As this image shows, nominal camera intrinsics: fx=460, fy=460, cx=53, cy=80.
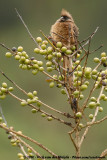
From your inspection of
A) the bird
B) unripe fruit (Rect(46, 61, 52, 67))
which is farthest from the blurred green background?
unripe fruit (Rect(46, 61, 52, 67))

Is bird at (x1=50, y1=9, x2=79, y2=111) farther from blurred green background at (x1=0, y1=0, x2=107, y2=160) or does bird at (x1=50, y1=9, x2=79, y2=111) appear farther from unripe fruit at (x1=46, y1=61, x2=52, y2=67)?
blurred green background at (x1=0, y1=0, x2=107, y2=160)

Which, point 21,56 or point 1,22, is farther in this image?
point 1,22

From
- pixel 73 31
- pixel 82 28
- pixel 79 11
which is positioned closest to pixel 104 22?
pixel 82 28

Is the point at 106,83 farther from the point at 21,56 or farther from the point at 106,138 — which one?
the point at 106,138

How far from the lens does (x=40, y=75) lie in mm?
13711

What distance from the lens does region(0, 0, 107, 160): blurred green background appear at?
37.1 feet

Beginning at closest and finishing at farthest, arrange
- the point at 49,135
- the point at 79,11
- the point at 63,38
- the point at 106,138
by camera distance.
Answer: the point at 63,38 < the point at 106,138 < the point at 49,135 < the point at 79,11

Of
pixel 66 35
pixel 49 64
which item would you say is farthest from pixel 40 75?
pixel 49 64

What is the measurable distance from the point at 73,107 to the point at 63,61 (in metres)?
0.25

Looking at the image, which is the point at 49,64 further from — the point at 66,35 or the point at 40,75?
the point at 40,75

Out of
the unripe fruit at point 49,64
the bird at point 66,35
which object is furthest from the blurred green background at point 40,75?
the unripe fruit at point 49,64

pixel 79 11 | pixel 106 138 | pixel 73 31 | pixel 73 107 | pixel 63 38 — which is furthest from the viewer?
pixel 79 11

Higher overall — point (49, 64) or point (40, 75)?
point (40, 75)

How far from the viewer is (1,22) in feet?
55.4
